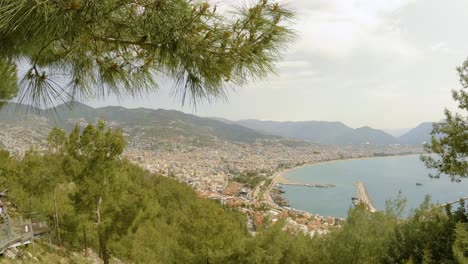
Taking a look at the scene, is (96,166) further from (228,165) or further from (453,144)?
(228,165)

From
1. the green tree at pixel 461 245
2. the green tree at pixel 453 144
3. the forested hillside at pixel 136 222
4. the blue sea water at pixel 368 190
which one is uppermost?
the green tree at pixel 453 144

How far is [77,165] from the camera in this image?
8.61 meters

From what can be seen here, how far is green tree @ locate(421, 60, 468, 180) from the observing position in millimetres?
4465

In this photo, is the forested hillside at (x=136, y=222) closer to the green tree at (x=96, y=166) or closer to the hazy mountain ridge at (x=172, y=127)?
the green tree at (x=96, y=166)

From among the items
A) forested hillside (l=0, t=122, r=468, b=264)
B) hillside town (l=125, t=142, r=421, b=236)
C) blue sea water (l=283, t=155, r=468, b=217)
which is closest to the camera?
forested hillside (l=0, t=122, r=468, b=264)

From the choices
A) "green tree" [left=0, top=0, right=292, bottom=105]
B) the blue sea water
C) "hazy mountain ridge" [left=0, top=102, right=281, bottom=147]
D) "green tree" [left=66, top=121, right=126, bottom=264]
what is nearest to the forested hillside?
"green tree" [left=66, top=121, right=126, bottom=264]

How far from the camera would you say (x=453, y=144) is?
180 inches

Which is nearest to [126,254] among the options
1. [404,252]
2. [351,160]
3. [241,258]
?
[241,258]

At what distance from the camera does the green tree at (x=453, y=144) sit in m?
4.46

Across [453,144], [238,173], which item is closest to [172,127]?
[238,173]

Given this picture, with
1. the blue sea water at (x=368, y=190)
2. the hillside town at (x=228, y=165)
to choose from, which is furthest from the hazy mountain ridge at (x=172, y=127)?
the blue sea water at (x=368, y=190)

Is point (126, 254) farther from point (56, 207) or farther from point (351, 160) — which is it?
point (351, 160)

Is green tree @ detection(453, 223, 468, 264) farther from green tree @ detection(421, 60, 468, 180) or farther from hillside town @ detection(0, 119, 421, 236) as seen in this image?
hillside town @ detection(0, 119, 421, 236)

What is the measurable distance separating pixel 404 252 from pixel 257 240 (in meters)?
3.33
